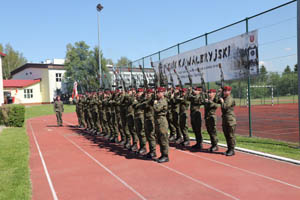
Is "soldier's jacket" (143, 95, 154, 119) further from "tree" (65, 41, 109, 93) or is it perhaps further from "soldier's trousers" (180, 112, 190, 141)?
"tree" (65, 41, 109, 93)

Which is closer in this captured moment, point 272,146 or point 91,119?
point 272,146

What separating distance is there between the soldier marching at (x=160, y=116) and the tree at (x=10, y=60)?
2355 inches

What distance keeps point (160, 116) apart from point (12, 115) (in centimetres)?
1139

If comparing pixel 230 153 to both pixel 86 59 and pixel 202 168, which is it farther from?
pixel 86 59

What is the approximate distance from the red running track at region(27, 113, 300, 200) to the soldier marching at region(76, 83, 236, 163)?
0.49 m

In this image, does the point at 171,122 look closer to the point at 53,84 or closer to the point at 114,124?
the point at 114,124

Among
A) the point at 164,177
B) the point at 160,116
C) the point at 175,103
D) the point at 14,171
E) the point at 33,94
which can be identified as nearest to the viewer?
the point at 164,177

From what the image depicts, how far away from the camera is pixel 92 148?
29.3ft

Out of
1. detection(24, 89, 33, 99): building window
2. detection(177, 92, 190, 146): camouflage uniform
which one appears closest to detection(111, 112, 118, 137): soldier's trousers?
detection(177, 92, 190, 146): camouflage uniform

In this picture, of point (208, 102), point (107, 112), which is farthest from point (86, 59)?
point (208, 102)

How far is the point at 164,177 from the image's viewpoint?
5.51 meters

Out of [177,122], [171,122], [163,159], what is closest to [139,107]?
[163,159]

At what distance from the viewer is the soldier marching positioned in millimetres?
6824

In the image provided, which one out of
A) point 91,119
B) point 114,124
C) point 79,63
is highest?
point 79,63
